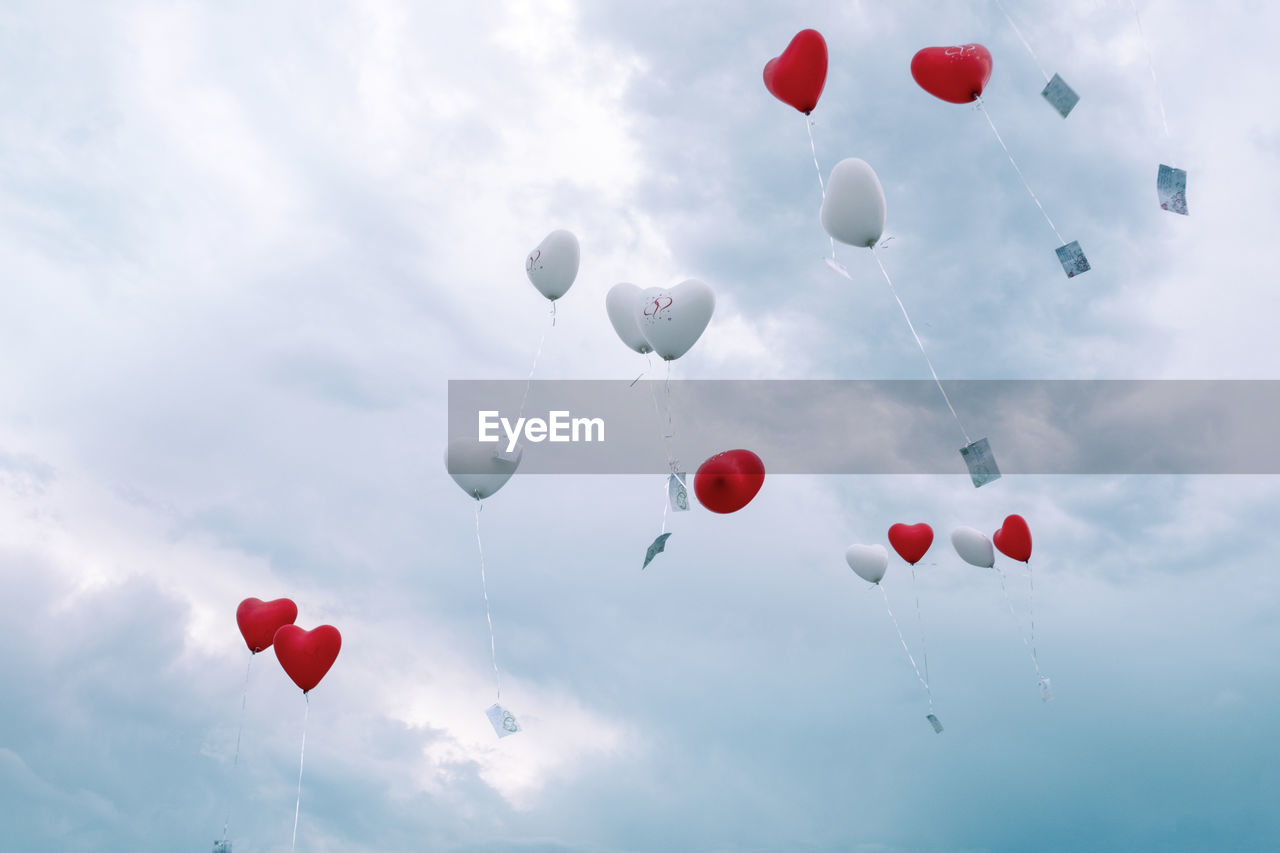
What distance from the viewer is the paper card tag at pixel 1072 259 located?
26.0ft

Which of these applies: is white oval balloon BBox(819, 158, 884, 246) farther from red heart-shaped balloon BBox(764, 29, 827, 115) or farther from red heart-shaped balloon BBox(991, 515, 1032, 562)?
red heart-shaped balloon BBox(991, 515, 1032, 562)

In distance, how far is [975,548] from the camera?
38.4ft

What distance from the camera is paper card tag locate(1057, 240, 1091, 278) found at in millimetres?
7930

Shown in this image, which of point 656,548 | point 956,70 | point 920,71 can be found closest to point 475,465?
point 656,548

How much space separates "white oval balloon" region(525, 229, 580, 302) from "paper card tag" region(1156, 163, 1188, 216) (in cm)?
575

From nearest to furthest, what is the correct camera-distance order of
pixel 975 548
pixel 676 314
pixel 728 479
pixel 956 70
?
pixel 956 70 → pixel 728 479 → pixel 676 314 → pixel 975 548

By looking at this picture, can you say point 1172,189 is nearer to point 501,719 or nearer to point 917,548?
point 917,548

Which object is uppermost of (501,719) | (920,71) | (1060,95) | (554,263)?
(920,71)

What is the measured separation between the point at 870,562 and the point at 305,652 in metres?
7.10

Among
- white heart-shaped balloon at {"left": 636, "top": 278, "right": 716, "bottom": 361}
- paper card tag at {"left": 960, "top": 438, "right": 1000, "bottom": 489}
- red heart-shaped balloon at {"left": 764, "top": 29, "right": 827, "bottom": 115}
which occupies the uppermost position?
red heart-shaped balloon at {"left": 764, "top": 29, "right": 827, "bottom": 115}

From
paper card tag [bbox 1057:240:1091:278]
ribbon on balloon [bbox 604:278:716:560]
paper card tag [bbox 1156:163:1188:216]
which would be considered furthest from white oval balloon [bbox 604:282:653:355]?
paper card tag [bbox 1156:163:1188:216]

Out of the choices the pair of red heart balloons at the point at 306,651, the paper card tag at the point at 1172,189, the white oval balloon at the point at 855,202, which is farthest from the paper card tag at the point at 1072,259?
the pair of red heart balloons at the point at 306,651

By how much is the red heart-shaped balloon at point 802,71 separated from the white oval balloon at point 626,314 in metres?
2.56

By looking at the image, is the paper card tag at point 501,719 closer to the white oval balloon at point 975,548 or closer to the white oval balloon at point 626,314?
the white oval balloon at point 626,314
